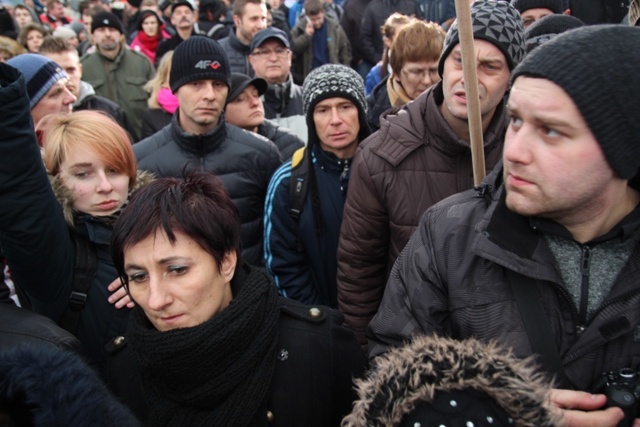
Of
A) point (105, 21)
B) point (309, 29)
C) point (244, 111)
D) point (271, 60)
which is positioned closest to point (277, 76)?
point (271, 60)

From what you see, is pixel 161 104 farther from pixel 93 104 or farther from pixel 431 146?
pixel 431 146

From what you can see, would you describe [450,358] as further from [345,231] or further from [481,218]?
[345,231]

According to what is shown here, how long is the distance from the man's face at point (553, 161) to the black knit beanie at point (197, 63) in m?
2.40

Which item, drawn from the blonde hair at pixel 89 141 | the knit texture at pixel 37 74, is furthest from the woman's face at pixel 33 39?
the blonde hair at pixel 89 141

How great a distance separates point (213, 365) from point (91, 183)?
1.05 m

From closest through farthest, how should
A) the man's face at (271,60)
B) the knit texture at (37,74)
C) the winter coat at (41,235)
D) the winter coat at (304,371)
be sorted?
the winter coat at (41,235) → the winter coat at (304,371) → the knit texture at (37,74) → the man's face at (271,60)

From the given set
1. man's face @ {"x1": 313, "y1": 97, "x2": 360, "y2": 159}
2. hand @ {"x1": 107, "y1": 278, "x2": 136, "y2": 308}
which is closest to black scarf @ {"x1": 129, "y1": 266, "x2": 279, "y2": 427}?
hand @ {"x1": 107, "y1": 278, "x2": 136, "y2": 308}

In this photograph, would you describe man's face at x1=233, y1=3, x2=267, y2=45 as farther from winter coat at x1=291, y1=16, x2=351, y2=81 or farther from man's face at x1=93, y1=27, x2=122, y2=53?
winter coat at x1=291, y1=16, x2=351, y2=81

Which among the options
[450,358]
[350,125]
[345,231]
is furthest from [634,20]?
[450,358]

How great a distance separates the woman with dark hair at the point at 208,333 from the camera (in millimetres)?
1910

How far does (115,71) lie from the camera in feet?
20.6

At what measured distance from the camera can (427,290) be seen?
168 centimetres

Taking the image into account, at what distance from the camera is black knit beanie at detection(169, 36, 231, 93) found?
3.56m

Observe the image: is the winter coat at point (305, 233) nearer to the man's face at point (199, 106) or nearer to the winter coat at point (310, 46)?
the man's face at point (199, 106)
